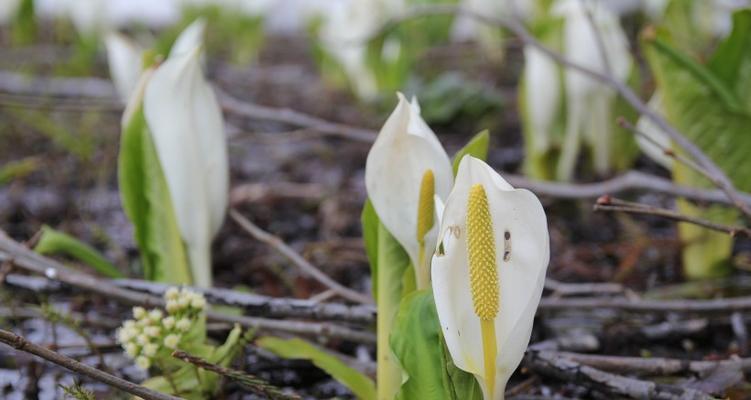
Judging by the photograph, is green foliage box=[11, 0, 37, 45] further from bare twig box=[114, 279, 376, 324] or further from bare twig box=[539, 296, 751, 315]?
bare twig box=[539, 296, 751, 315]

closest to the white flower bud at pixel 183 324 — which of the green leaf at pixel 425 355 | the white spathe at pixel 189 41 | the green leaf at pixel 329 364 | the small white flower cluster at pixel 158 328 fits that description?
the small white flower cluster at pixel 158 328

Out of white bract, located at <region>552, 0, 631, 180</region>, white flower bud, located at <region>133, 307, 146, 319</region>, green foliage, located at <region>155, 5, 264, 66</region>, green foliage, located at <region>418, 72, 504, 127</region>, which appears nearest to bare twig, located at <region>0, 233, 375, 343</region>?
white flower bud, located at <region>133, 307, 146, 319</region>

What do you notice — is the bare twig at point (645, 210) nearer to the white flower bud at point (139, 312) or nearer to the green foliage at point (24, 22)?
the white flower bud at point (139, 312)

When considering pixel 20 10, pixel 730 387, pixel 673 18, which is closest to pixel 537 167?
pixel 673 18

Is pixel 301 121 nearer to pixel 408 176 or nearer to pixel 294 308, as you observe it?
pixel 294 308

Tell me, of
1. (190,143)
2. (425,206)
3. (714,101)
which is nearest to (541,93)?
(714,101)

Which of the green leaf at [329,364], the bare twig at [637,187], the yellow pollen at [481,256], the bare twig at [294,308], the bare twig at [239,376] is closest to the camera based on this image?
the yellow pollen at [481,256]
